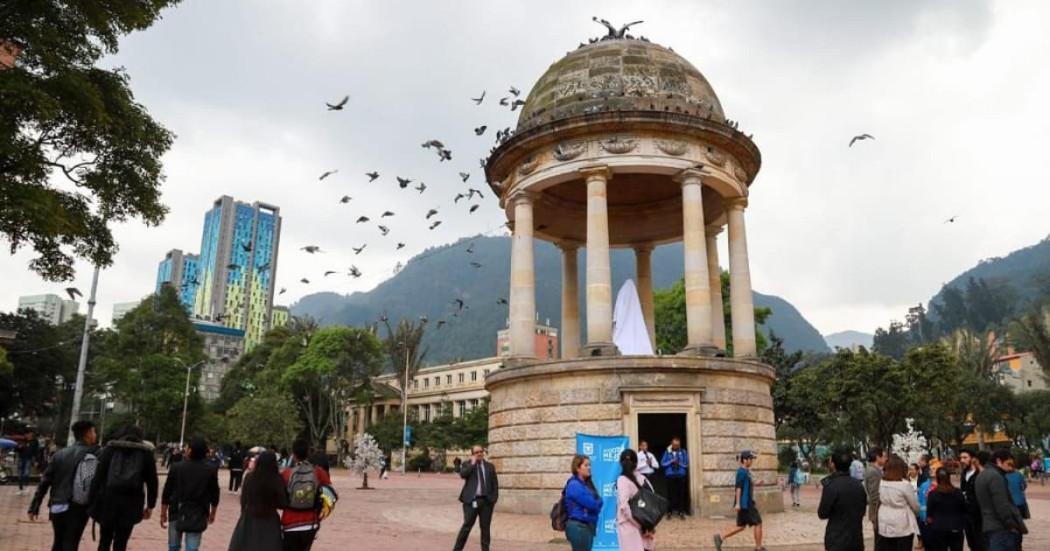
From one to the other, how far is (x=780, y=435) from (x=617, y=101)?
4832 centimetres

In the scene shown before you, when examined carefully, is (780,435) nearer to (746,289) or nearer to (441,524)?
(746,289)

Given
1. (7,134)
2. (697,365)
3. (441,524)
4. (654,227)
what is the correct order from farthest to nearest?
(654,227) → (697,365) → (441,524) → (7,134)

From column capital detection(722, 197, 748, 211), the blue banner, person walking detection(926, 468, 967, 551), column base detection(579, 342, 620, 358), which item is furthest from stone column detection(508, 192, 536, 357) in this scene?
person walking detection(926, 468, 967, 551)

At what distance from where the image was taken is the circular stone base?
60.2 ft

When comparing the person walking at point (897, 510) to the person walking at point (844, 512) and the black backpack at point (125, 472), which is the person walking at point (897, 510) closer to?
the person walking at point (844, 512)

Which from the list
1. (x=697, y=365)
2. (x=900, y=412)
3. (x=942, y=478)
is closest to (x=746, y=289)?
(x=697, y=365)

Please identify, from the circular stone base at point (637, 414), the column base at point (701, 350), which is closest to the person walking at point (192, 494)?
the circular stone base at point (637, 414)

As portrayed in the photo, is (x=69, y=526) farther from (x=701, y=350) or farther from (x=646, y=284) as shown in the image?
(x=646, y=284)

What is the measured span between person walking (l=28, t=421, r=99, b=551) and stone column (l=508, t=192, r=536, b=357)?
13356 millimetres

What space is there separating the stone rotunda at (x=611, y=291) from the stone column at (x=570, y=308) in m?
0.84

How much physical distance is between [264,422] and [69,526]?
167 feet

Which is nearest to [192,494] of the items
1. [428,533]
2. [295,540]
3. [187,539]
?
[187,539]

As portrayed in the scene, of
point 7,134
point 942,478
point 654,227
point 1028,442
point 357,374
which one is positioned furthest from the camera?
point 357,374

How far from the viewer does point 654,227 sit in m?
27.3
